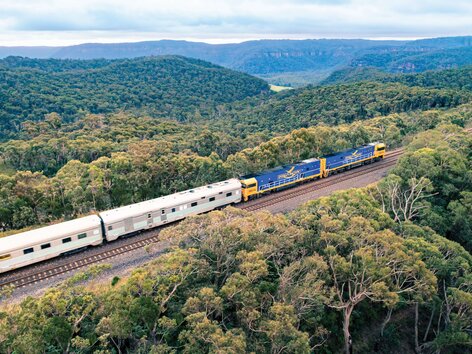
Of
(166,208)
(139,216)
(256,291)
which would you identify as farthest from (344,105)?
(256,291)

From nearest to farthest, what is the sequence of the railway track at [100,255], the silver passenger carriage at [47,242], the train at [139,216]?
the railway track at [100,255] < the silver passenger carriage at [47,242] < the train at [139,216]

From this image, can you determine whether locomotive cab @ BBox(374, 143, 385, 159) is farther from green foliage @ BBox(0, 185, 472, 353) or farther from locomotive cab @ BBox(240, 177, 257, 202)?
green foliage @ BBox(0, 185, 472, 353)

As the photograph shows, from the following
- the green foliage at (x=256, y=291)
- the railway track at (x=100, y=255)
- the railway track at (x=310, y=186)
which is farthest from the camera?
the railway track at (x=310, y=186)

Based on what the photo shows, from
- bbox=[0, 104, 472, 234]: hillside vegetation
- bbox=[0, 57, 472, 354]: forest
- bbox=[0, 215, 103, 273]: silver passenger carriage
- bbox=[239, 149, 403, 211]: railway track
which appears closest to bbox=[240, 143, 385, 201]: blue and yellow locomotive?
bbox=[239, 149, 403, 211]: railway track

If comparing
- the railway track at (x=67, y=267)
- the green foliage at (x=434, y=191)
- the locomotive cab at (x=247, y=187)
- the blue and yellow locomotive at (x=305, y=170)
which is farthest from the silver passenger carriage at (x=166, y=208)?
the green foliage at (x=434, y=191)

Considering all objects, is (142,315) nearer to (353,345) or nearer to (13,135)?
(353,345)

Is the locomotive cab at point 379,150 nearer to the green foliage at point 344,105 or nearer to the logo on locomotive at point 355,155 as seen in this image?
the logo on locomotive at point 355,155

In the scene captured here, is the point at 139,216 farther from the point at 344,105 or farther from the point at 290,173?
the point at 344,105
